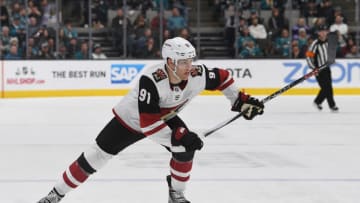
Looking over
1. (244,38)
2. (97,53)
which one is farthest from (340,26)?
(97,53)

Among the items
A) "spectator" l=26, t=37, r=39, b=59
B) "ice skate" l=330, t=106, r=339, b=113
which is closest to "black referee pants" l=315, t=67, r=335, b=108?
"ice skate" l=330, t=106, r=339, b=113

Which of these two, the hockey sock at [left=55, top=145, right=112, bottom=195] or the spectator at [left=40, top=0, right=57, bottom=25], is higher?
the spectator at [left=40, top=0, right=57, bottom=25]

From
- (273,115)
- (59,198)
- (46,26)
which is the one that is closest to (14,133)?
(273,115)

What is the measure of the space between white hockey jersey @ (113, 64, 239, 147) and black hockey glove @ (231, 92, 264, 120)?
0.04m

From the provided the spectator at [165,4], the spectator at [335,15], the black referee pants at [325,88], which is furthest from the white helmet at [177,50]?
the spectator at [335,15]

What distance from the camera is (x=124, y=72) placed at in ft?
43.9

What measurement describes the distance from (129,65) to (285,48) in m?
2.81

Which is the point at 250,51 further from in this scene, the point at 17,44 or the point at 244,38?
the point at 17,44

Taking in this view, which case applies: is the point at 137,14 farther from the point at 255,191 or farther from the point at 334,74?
the point at 255,191

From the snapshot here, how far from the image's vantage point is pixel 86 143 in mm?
7586

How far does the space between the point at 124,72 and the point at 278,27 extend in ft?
10.00

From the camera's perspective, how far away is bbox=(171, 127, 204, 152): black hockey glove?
404 cm

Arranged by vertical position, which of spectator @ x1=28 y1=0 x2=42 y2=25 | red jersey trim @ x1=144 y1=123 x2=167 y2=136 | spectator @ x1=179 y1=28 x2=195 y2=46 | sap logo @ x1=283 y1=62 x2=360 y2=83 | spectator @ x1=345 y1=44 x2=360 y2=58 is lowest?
sap logo @ x1=283 y1=62 x2=360 y2=83

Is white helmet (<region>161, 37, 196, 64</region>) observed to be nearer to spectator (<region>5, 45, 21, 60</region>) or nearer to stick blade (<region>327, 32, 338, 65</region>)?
stick blade (<region>327, 32, 338, 65</region>)
